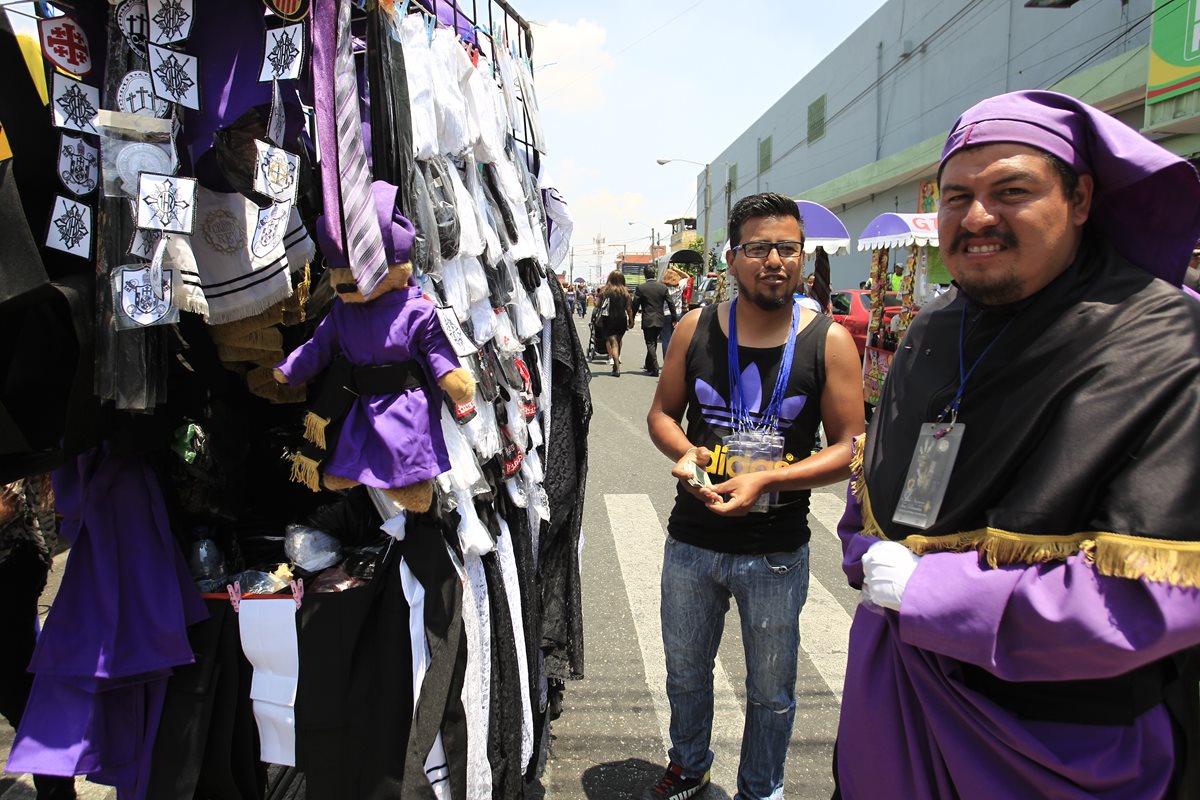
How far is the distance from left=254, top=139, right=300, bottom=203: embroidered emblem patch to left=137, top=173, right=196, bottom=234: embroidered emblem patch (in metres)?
0.14

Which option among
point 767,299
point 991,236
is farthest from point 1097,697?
point 767,299

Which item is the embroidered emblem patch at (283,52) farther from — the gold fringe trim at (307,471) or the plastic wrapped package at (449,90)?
the gold fringe trim at (307,471)

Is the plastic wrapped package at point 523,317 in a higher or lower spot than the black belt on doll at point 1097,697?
higher

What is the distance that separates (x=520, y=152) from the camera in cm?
303

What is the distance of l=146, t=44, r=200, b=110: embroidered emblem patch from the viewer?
1.66m

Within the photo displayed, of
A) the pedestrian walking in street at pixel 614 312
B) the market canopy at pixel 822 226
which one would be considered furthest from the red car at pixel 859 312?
the pedestrian walking in street at pixel 614 312

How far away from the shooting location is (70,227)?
1653 millimetres

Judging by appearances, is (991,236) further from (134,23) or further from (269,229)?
(134,23)

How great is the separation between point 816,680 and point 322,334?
110 inches

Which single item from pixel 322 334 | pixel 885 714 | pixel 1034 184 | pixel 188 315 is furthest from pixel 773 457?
pixel 188 315

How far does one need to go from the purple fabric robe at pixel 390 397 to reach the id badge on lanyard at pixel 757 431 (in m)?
0.90

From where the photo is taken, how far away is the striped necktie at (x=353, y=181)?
179 cm

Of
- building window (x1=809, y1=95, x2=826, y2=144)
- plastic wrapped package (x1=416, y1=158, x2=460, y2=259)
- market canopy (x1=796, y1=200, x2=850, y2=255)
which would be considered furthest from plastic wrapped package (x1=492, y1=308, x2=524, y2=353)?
building window (x1=809, y1=95, x2=826, y2=144)

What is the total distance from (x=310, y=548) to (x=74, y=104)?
4.03 ft
